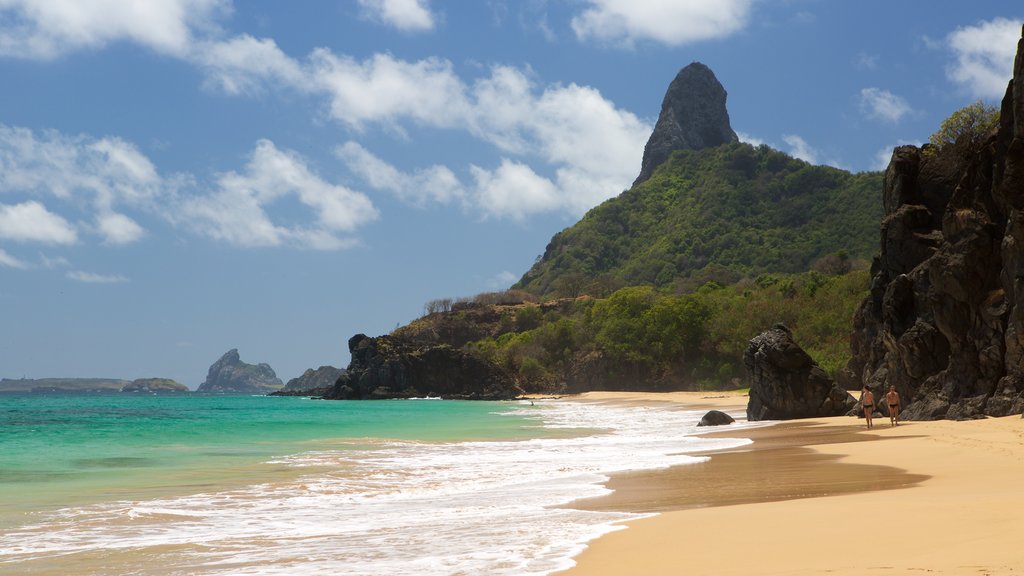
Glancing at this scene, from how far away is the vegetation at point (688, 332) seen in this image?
74.5 meters

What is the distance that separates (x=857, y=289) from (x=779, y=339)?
48.7 metres

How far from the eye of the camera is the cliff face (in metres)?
21.2

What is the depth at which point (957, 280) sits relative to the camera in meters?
23.2

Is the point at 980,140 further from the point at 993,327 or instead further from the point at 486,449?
the point at 486,449

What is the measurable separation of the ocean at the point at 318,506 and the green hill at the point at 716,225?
108 meters

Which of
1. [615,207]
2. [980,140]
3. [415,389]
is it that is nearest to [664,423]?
[980,140]

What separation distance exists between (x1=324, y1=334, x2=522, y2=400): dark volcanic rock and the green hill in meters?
34.8

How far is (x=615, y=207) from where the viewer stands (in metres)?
179

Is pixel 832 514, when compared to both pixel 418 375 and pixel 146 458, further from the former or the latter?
pixel 418 375

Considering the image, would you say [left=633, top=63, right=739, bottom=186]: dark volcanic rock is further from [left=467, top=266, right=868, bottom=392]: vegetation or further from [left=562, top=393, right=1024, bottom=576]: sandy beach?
[left=562, top=393, right=1024, bottom=576]: sandy beach

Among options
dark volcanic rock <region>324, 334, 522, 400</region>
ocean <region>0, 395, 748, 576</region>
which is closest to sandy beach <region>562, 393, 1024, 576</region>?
ocean <region>0, 395, 748, 576</region>

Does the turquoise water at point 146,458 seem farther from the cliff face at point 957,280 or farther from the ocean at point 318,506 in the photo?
the cliff face at point 957,280

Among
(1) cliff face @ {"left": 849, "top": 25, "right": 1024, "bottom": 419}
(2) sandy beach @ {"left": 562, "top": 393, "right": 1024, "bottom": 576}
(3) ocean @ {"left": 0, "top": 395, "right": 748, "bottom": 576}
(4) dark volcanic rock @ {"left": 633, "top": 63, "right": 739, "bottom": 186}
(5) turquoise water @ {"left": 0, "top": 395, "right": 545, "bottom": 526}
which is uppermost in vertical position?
(4) dark volcanic rock @ {"left": 633, "top": 63, "right": 739, "bottom": 186}

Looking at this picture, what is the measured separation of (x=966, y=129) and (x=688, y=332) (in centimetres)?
6530
